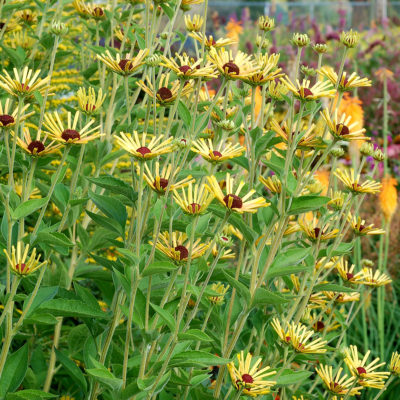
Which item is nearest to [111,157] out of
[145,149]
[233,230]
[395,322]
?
[233,230]

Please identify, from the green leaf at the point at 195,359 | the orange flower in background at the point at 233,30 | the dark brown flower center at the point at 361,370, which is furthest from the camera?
the orange flower in background at the point at 233,30

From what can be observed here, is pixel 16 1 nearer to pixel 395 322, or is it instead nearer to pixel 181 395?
pixel 181 395

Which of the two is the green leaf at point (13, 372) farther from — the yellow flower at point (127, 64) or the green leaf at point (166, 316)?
the yellow flower at point (127, 64)

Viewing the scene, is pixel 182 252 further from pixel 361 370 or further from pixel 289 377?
pixel 361 370

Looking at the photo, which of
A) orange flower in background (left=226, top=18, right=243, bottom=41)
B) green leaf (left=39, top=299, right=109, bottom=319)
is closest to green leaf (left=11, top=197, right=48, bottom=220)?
green leaf (left=39, top=299, right=109, bottom=319)

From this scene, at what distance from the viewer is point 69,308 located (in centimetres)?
140

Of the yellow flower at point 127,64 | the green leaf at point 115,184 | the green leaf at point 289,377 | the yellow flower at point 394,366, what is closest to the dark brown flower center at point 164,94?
the yellow flower at point 127,64

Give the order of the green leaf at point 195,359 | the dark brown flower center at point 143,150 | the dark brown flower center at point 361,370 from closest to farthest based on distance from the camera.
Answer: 1. the dark brown flower center at point 143,150
2. the green leaf at point 195,359
3. the dark brown flower center at point 361,370

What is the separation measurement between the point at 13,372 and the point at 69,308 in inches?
8.2

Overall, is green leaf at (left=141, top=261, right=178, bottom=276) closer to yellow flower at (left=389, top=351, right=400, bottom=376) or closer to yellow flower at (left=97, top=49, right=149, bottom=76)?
yellow flower at (left=97, top=49, right=149, bottom=76)

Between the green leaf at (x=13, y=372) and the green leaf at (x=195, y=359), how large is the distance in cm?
37

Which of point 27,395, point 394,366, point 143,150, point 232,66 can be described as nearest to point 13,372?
point 27,395

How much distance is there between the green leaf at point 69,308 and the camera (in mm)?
1387

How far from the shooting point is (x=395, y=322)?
3.07 metres
